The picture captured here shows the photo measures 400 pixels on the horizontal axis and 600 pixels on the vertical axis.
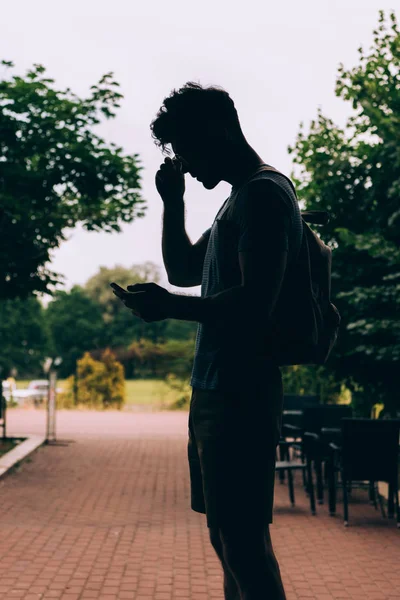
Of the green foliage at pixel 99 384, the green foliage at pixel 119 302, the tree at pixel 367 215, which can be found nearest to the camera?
the tree at pixel 367 215

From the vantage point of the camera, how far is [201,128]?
2.39 meters

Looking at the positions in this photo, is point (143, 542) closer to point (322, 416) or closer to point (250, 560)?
point (322, 416)

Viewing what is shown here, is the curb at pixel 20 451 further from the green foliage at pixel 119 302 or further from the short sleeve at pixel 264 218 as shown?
the green foliage at pixel 119 302

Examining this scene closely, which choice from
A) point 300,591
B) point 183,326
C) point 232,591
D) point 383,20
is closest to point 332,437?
point 300,591

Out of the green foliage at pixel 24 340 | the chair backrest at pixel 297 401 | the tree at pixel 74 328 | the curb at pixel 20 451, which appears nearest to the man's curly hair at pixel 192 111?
the curb at pixel 20 451

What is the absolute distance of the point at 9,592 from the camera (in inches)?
227

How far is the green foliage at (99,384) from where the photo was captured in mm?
33031

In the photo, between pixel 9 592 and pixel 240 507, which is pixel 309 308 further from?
pixel 9 592

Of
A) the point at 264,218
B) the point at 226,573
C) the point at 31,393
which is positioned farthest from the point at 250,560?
the point at 31,393

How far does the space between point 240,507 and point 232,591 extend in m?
0.30

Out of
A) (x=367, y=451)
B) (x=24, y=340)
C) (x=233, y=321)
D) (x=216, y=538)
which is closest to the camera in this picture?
(x=233, y=321)

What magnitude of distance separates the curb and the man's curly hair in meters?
10.0

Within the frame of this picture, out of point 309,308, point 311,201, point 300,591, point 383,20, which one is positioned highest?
point 383,20

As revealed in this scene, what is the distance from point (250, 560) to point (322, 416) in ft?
30.5
